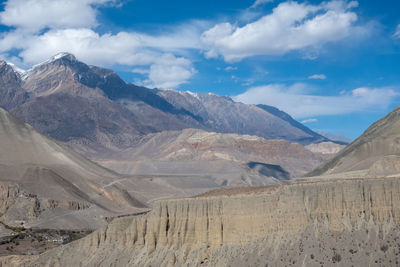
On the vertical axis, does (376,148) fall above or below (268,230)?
above

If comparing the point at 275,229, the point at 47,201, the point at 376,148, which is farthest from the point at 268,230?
the point at 376,148

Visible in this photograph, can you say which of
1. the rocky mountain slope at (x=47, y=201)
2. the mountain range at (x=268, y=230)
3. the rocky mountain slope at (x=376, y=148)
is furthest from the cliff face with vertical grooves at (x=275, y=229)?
the rocky mountain slope at (x=376, y=148)

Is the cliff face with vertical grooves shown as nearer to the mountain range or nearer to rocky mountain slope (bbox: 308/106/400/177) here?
the mountain range

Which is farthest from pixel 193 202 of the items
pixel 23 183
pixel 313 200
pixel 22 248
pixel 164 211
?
pixel 23 183

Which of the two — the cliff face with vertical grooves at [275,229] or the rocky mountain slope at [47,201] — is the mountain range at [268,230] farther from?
the rocky mountain slope at [47,201]

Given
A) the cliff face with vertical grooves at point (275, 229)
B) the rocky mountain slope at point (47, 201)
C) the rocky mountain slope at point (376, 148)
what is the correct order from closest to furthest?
the cliff face with vertical grooves at point (275, 229) → the rocky mountain slope at point (47, 201) → the rocky mountain slope at point (376, 148)

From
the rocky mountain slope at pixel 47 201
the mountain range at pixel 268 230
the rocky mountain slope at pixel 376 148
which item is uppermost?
the rocky mountain slope at pixel 376 148

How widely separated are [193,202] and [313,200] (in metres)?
15.0

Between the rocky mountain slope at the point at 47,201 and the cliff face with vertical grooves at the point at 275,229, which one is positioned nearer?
the cliff face with vertical grooves at the point at 275,229

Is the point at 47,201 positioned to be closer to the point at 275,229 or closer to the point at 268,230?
the point at 268,230

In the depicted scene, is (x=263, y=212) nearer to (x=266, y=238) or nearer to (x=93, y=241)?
(x=266, y=238)

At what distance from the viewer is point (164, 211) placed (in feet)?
253

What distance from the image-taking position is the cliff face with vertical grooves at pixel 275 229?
200 ft

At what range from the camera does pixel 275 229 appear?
6606 centimetres
